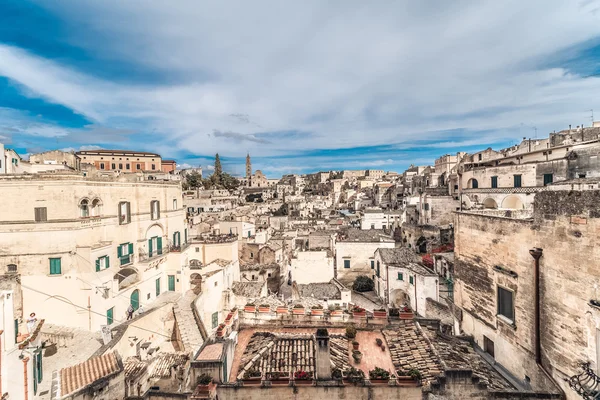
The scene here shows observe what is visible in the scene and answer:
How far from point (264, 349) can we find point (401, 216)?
39.5m

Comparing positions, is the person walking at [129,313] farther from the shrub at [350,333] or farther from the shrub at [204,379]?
the shrub at [350,333]

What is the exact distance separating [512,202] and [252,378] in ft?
102

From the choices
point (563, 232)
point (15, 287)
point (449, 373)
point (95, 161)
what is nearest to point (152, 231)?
point (15, 287)

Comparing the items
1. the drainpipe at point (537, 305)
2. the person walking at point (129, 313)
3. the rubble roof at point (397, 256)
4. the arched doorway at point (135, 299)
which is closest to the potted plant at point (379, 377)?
the drainpipe at point (537, 305)

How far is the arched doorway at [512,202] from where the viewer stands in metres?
28.3

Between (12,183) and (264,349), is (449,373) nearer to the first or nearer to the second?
(264,349)

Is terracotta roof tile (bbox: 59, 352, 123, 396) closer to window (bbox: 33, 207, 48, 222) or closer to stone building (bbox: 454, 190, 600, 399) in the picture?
window (bbox: 33, 207, 48, 222)

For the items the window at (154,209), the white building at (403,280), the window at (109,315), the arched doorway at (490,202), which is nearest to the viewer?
the window at (109,315)

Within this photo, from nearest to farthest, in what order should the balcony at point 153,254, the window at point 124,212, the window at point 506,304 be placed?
the window at point 506,304
the window at point 124,212
the balcony at point 153,254

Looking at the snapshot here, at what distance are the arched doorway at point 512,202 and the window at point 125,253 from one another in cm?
3357

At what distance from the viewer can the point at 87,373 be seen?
9344mm

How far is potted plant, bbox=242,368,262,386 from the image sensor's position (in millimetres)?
7676

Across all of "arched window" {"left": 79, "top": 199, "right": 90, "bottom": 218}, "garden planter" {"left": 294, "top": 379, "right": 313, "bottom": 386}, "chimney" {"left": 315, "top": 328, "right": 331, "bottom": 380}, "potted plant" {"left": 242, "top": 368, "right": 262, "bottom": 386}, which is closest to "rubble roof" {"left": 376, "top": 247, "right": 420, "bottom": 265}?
"chimney" {"left": 315, "top": 328, "right": 331, "bottom": 380}

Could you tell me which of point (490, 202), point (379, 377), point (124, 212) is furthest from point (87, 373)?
point (490, 202)
